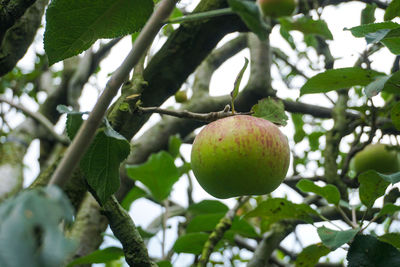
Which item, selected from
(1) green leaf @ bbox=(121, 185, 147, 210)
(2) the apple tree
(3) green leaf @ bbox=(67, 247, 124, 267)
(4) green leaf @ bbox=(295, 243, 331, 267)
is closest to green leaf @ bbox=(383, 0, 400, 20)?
(2) the apple tree

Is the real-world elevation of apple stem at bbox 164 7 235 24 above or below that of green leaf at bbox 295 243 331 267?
above

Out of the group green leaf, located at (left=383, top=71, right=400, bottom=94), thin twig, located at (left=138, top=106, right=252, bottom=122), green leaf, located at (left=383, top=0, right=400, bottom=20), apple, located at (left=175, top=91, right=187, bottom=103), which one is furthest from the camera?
apple, located at (left=175, top=91, right=187, bottom=103)

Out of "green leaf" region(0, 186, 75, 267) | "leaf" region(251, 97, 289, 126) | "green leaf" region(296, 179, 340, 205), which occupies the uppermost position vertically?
"green leaf" region(0, 186, 75, 267)

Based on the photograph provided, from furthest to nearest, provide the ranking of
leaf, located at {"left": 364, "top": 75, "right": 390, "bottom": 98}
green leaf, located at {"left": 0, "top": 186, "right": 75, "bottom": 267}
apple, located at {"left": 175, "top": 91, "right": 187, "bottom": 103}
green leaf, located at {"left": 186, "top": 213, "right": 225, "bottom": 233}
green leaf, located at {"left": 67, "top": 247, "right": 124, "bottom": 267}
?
1. apple, located at {"left": 175, "top": 91, "right": 187, "bottom": 103}
2. green leaf, located at {"left": 186, "top": 213, "right": 225, "bottom": 233}
3. green leaf, located at {"left": 67, "top": 247, "right": 124, "bottom": 267}
4. leaf, located at {"left": 364, "top": 75, "right": 390, "bottom": 98}
5. green leaf, located at {"left": 0, "top": 186, "right": 75, "bottom": 267}

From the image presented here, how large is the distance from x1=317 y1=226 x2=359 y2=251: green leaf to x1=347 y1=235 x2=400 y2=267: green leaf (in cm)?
3

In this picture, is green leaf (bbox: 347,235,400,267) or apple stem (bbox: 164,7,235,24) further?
green leaf (bbox: 347,235,400,267)

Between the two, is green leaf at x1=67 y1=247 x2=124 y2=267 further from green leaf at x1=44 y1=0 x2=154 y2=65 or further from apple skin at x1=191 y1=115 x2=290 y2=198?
green leaf at x1=44 y1=0 x2=154 y2=65

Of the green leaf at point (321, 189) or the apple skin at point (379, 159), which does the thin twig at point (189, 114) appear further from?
the apple skin at point (379, 159)

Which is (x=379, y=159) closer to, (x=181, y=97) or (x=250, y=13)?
(x=181, y=97)

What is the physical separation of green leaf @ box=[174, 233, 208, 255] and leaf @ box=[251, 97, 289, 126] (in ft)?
1.82

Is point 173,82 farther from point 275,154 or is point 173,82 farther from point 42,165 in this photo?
point 42,165

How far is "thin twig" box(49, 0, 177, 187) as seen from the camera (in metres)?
0.40

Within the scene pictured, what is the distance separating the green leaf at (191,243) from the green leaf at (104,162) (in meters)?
0.70

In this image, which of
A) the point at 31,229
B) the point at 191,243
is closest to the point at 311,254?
the point at 191,243
